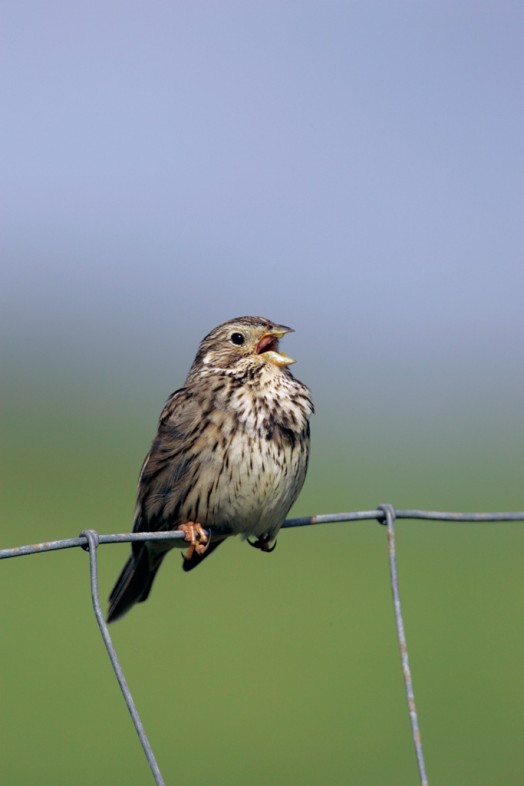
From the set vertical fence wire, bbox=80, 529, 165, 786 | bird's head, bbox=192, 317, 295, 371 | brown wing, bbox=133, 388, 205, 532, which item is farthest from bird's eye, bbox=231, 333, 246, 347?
vertical fence wire, bbox=80, 529, 165, 786

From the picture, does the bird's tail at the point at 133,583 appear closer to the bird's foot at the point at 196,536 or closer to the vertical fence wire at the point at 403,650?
the bird's foot at the point at 196,536

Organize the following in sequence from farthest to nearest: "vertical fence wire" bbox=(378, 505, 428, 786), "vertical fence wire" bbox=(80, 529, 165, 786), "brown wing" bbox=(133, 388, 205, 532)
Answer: "brown wing" bbox=(133, 388, 205, 532) → "vertical fence wire" bbox=(378, 505, 428, 786) → "vertical fence wire" bbox=(80, 529, 165, 786)

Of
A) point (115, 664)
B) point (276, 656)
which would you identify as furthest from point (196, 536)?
point (276, 656)

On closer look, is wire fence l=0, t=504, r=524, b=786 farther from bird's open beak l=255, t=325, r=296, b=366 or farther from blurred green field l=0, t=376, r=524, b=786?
blurred green field l=0, t=376, r=524, b=786

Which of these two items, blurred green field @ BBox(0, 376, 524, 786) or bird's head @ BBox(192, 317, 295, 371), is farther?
blurred green field @ BBox(0, 376, 524, 786)

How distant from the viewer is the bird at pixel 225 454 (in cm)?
563

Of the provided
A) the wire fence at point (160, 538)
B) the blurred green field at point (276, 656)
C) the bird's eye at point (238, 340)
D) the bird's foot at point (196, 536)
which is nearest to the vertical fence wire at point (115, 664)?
the wire fence at point (160, 538)

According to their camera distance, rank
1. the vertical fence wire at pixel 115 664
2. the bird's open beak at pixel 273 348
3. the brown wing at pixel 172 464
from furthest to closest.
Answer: the bird's open beak at pixel 273 348 < the brown wing at pixel 172 464 < the vertical fence wire at pixel 115 664

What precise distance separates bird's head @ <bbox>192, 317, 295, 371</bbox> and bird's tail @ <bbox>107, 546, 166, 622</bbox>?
885 mm

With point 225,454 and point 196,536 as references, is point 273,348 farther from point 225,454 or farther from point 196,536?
point 196,536

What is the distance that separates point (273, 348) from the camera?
20.6 ft

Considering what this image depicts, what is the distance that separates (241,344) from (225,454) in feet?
2.33

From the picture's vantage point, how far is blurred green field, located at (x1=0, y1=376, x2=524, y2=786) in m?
11.0

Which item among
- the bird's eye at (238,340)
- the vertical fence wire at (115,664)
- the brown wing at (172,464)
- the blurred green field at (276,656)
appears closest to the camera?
the vertical fence wire at (115,664)
